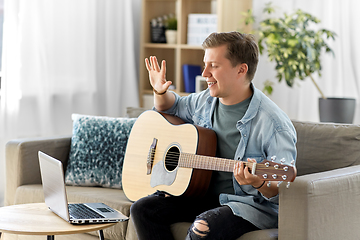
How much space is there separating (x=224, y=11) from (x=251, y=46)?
160cm

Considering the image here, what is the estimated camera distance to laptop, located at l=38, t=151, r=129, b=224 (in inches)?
59.3

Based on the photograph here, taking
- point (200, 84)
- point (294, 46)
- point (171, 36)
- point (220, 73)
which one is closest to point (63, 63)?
point (171, 36)

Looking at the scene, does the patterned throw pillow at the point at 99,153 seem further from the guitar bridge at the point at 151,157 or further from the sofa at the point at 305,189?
the guitar bridge at the point at 151,157

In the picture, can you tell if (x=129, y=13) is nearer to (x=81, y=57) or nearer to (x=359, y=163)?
(x=81, y=57)

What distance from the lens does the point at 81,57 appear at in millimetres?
3346

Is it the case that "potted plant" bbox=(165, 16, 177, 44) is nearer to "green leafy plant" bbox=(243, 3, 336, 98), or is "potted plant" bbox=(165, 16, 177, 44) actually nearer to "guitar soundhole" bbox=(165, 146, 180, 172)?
"green leafy plant" bbox=(243, 3, 336, 98)

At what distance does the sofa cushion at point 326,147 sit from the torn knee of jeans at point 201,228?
0.61 m

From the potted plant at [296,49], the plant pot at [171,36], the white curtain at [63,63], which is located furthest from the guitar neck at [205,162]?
the plant pot at [171,36]

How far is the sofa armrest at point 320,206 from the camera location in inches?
58.8

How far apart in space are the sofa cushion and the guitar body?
45cm

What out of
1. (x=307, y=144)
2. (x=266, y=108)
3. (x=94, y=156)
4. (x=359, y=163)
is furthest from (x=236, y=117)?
(x=94, y=156)

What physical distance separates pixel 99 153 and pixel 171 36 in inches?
58.8

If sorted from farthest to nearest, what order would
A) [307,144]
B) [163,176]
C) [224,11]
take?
[224,11], [307,144], [163,176]

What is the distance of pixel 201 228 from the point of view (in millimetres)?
1546
